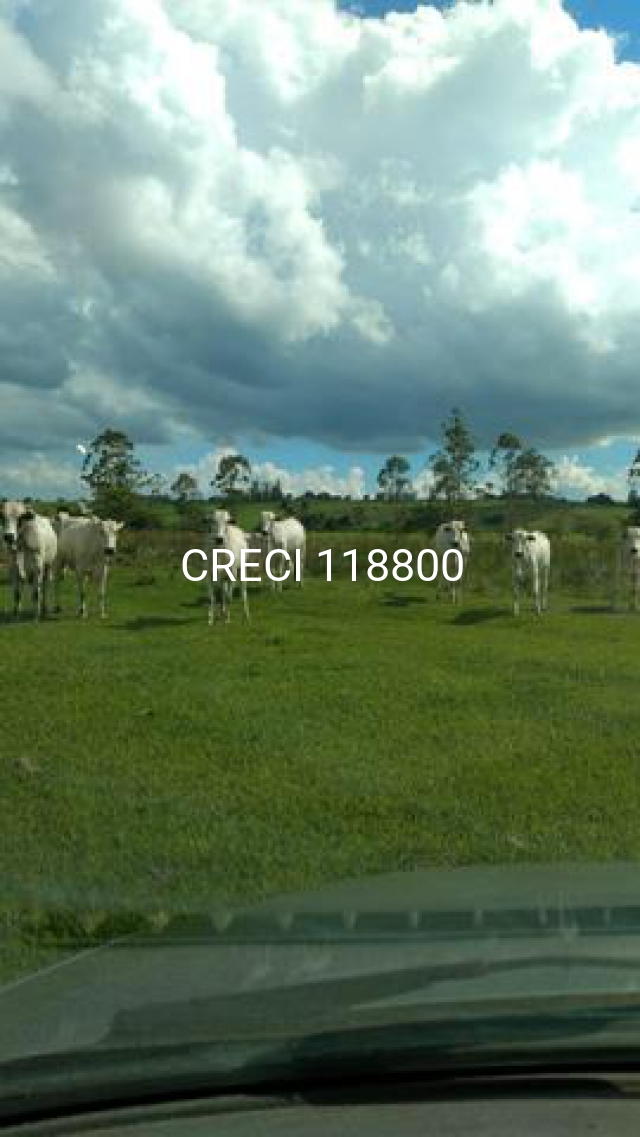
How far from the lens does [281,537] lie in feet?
101

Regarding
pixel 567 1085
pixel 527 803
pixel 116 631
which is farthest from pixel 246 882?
pixel 116 631

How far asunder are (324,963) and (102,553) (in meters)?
21.3

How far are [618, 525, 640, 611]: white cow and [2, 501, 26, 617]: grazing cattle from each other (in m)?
12.5

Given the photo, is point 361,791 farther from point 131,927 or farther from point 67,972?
point 67,972

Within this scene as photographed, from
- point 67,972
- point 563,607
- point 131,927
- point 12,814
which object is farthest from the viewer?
point 563,607

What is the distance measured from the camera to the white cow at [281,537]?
30.4 m

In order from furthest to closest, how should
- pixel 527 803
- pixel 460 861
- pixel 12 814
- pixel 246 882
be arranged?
1. pixel 527 803
2. pixel 12 814
3. pixel 460 861
4. pixel 246 882

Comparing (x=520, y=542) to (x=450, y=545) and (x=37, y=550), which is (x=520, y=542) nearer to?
(x=450, y=545)

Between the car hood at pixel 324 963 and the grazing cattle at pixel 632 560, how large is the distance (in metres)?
24.3

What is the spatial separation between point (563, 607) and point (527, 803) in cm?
1893

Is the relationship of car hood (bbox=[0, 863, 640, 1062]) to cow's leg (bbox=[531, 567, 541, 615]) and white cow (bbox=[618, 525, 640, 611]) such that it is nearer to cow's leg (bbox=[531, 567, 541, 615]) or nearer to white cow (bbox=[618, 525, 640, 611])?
cow's leg (bbox=[531, 567, 541, 615])

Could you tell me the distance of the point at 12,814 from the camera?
9430 mm

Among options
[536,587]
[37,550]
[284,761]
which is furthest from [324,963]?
[536,587]

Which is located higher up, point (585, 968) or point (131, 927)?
point (585, 968)
